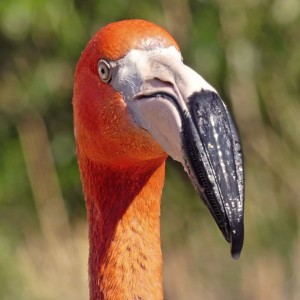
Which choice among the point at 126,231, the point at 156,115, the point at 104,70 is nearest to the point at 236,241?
the point at 156,115

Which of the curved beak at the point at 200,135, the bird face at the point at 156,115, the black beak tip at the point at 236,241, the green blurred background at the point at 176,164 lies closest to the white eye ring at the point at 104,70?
the bird face at the point at 156,115

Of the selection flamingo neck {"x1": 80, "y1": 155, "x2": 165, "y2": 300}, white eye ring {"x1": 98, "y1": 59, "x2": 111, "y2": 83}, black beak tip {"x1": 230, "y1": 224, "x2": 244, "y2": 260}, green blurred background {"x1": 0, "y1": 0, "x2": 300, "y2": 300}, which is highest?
green blurred background {"x1": 0, "y1": 0, "x2": 300, "y2": 300}

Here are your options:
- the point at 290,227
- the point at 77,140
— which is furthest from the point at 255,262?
the point at 77,140

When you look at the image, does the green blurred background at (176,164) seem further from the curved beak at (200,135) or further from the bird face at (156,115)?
the curved beak at (200,135)

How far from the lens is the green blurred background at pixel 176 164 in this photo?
14.9 ft

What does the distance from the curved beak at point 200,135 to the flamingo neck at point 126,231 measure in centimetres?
26

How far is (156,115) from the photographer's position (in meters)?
2.18

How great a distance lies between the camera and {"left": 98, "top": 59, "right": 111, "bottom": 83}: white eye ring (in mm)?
2387

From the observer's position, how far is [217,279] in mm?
5086

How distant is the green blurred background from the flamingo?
2.02 m

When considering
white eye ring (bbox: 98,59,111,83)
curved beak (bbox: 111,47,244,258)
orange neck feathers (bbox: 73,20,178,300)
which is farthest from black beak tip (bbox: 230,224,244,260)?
white eye ring (bbox: 98,59,111,83)

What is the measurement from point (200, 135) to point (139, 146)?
33 cm

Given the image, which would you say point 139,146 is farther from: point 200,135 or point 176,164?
point 176,164

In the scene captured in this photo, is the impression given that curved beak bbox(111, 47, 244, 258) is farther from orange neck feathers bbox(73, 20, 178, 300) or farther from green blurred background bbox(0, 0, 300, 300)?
green blurred background bbox(0, 0, 300, 300)
